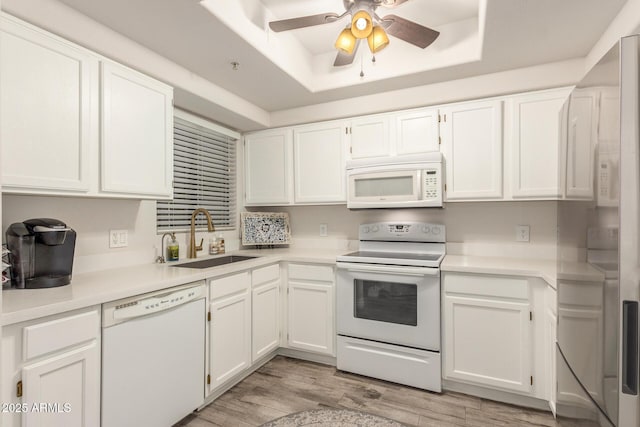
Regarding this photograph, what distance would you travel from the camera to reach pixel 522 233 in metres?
2.69

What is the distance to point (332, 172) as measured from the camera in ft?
10.1

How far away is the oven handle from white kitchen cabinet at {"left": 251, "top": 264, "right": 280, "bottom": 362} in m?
0.57

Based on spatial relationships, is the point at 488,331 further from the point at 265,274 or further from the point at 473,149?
the point at 265,274

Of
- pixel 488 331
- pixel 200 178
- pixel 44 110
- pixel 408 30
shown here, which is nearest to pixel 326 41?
pixel 408 30

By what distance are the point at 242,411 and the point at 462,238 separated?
212 centimetres

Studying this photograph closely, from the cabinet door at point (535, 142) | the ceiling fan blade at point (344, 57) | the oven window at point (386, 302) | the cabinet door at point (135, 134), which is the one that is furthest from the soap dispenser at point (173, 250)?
the cabinet door at point (535, 142)

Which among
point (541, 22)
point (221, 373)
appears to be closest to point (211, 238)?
point (221, 373)

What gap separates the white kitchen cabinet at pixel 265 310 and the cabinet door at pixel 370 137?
4.03ft

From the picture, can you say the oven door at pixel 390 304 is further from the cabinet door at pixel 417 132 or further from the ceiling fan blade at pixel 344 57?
the ceiling fan blade at pixel 344 57

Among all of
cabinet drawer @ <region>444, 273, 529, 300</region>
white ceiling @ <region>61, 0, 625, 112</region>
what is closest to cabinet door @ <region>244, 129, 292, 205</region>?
white ceiling @ <region>61, 0, 625, 112</region>

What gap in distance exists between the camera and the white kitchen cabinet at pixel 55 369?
126cm

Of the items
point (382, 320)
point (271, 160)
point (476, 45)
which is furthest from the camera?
point (271, 160)

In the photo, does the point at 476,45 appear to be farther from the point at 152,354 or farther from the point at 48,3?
the point at 152,354

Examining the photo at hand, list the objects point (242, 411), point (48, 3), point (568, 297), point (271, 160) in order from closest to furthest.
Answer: point (568, 297) → point (48, 3) → point (242, 411) → point (271, 160)
